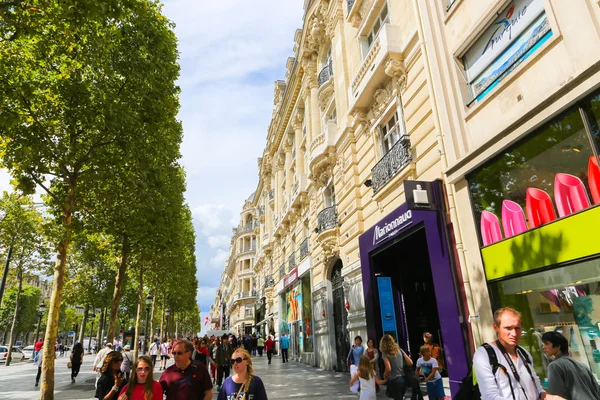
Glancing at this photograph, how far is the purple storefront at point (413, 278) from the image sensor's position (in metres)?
8.07

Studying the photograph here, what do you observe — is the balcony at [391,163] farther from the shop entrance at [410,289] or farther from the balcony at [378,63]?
the balcony at [378,63]

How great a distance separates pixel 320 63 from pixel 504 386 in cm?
1926

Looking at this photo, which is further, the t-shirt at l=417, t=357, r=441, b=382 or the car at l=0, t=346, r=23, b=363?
the car at l=0, t=346, r=23, b=363

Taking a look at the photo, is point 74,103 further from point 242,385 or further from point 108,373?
point 242,385

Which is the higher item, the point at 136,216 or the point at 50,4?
the point at 50,4

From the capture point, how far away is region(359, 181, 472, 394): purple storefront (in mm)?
8070

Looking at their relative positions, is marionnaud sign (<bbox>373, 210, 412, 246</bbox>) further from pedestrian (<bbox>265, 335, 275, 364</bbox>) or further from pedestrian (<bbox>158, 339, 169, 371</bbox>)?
pedestrian (<bbox>158, 339, 169, 371</bbox>)

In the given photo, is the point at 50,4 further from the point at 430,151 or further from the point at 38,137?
the point at 430,151

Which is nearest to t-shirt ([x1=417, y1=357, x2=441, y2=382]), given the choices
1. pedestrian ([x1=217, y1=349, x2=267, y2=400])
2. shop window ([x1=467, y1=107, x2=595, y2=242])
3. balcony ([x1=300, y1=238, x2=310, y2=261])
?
shop window ([x1=467, y1=107, x2=595, y2=242])

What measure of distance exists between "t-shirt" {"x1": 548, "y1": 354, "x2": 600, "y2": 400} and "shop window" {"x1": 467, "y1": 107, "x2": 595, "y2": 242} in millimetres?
2862

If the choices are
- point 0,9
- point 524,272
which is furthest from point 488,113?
point 0,9

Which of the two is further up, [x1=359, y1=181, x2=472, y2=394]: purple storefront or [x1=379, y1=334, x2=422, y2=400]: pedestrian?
[x1=359, y1=181, x2=472, y2=394]: purple storefront

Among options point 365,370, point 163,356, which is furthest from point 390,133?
point 163,356

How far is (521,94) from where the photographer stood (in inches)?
264
